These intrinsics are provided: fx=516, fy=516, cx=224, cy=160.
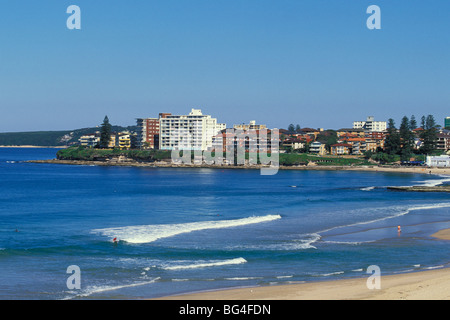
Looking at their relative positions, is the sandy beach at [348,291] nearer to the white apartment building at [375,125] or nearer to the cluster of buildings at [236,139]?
the cluster of buildings at [236,139]

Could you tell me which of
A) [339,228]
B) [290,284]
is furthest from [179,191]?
[290,284]

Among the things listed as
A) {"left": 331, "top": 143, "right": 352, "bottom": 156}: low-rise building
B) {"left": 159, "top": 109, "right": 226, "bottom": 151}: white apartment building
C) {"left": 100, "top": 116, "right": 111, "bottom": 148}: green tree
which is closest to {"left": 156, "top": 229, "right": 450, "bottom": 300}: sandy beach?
{"left": 331, "top": 143, "right": 352, "bottom": 156}: low-rise building

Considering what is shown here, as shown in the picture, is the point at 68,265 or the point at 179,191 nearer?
the point at 68,265

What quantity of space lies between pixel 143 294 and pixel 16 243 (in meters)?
13.1

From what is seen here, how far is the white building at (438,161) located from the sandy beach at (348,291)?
9770 cm

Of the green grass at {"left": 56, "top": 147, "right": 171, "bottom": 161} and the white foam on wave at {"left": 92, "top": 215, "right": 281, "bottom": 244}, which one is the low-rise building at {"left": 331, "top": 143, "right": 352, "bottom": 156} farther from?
the white foam on wave at {"left": 92, "top": 215, "right": 281, "bottom": 244}

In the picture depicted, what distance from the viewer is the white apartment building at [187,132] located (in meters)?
137

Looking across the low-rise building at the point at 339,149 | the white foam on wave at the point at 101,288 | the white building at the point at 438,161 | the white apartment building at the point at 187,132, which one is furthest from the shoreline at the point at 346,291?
the white apartment building at the point at 187,132

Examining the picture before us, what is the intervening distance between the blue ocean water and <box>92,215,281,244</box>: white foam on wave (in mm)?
76

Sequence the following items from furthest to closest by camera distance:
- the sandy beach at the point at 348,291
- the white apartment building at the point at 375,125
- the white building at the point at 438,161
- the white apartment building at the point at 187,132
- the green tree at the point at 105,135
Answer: the white apartment building at the point at 375,125 → the green tree at the point at 105,135 → the white apartment building at the point at 187,132 → the white building at the point at 438,161 → the sandy beach at the point at 348,291

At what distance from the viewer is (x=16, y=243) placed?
29453 millimetres

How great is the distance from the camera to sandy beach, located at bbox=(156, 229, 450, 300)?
18750mm
